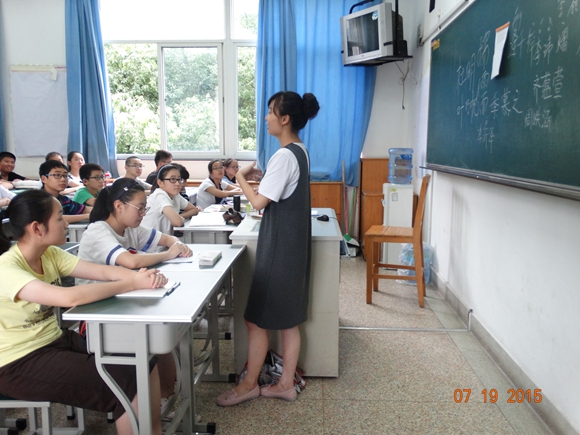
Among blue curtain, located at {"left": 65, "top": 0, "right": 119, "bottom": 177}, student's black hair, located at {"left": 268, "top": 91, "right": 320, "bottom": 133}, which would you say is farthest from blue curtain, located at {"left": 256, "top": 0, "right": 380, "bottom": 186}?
student's black hair, located at {"left": 268, "top": 91, "right": 320, "bottom": 133}

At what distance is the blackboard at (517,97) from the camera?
192 centimetres

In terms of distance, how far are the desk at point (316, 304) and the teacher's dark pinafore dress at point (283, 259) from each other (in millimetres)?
198

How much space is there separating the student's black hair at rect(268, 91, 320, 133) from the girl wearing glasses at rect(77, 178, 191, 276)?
0.72 meters

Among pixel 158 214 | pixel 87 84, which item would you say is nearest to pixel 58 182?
pixel 158 214

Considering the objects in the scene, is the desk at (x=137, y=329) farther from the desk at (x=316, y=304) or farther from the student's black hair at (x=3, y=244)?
the desk at (x=316, y=304)

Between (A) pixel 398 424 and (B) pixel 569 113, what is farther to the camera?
(A) pixel 398 424

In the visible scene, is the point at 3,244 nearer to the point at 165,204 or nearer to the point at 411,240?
the point at 165,204

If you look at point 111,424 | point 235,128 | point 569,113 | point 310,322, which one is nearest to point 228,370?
point 310,322

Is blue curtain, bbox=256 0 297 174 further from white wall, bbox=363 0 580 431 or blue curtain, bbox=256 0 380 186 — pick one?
white wall, bbox=363 0 580 431

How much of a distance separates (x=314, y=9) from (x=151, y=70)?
2.12 meters

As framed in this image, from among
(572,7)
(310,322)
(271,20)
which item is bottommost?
(310,322)

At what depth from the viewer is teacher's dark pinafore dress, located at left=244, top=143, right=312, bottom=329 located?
7.36 feet

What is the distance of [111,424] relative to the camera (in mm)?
2174

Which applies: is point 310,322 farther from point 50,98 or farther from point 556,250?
point 50,98
